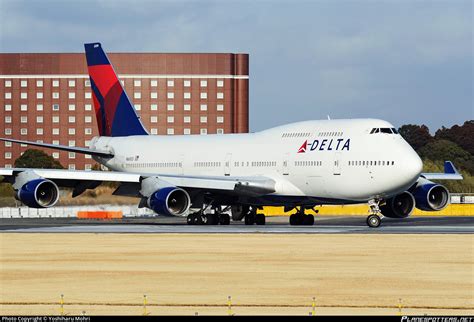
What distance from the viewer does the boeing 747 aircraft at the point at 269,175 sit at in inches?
2092

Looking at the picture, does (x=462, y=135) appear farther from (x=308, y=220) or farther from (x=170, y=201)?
(x=170, y=201)

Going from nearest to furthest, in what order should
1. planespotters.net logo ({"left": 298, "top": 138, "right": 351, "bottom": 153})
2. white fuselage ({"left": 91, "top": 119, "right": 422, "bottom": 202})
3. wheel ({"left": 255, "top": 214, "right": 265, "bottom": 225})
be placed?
white fuselage ({"left": 91, "top": 119, "right": 422, "bottom": 202}) < planespotters.net logo ({"left": 298, "top": 138, "right": 351, "bottom": 153}) < wheel ({"left": 255, "top": 214, "right": 265, "bottom": 225})

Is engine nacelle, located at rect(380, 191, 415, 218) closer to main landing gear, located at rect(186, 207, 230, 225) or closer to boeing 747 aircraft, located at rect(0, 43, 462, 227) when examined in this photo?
boeing 747 aircraft, located at rect(0, 43, 462, 227)

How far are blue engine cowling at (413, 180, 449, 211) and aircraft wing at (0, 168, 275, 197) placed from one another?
8.26m

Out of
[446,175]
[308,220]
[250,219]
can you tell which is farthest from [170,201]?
[446,175]

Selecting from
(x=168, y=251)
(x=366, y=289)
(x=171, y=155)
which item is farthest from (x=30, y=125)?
(x=366, y=289)

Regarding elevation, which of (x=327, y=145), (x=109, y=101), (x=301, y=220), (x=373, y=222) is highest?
(x=109, y=101)

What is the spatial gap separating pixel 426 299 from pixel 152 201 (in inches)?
1290

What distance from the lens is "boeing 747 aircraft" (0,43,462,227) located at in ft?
174

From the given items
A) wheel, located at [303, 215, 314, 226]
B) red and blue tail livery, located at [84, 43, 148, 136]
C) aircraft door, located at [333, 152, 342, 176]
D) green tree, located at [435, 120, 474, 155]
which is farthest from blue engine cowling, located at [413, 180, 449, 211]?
green tree, located at [435, 120, 474, 155]

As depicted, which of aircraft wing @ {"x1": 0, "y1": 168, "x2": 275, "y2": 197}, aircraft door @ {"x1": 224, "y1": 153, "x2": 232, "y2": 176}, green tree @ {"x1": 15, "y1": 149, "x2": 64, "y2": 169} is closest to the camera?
aircraft wing @ {"x1": 0, "y1": 168, "x2": 275, "y2": 197}

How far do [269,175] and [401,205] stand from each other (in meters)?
7.33

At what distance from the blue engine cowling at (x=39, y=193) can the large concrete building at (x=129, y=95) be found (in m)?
122

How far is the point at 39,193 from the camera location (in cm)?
5325
